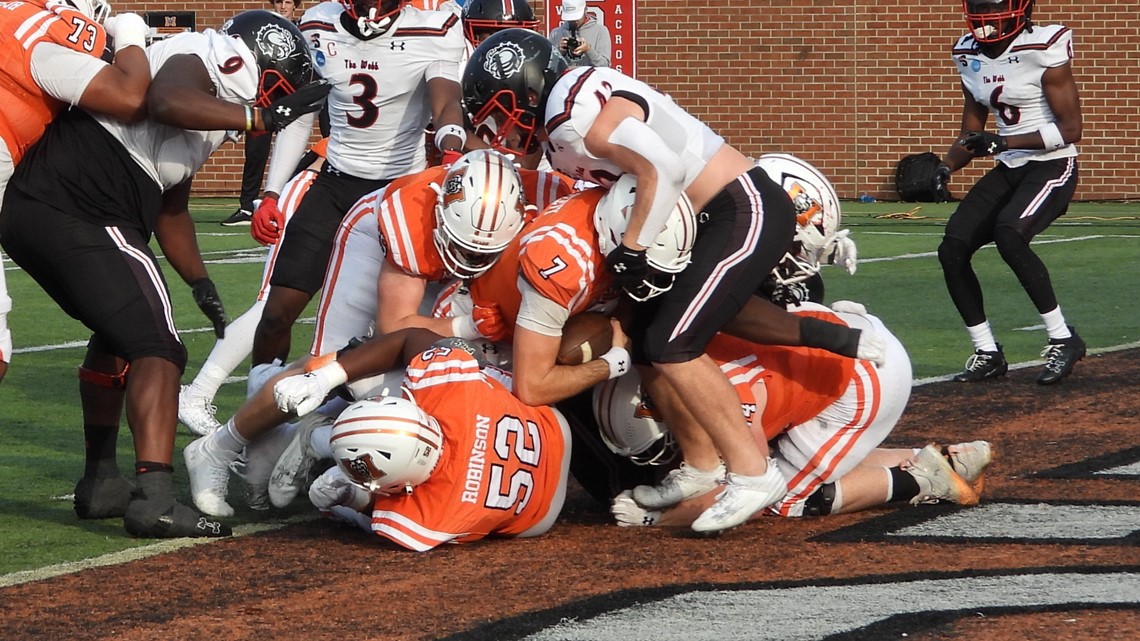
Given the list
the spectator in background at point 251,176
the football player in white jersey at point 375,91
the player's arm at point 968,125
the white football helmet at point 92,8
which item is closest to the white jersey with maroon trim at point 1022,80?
the player's arm at point 968,125

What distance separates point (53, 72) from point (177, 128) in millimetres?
394

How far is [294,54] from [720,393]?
1.77 metres

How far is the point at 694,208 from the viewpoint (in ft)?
16.7

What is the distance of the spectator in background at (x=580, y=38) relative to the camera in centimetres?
1432

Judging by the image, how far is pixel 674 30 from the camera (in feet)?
63.3

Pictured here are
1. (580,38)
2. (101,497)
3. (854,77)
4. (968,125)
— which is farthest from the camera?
(854,77)

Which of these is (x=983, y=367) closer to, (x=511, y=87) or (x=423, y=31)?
(x=423, y=31)

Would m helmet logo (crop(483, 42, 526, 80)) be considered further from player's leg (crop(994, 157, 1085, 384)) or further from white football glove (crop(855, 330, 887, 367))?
player's leg (crop(994, 157, 1085, 384))

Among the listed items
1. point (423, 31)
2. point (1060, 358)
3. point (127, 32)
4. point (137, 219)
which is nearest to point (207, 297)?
point (137, 219)

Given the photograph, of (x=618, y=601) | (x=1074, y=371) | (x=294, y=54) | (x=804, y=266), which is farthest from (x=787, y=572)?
(x=1074, y=371)

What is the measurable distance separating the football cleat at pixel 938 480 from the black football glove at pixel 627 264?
3.66 feet

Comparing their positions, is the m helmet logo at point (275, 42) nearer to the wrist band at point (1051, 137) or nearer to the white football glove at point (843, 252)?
the white football glove at point (843, 252)

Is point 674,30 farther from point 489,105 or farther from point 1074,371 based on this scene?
point 489,105

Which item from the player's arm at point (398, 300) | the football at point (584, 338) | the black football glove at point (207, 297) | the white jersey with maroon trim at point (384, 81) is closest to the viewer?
the football at point (584, 338)
